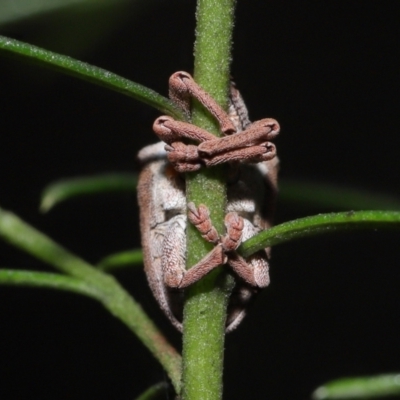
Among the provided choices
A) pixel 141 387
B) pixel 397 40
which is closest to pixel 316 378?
pixel 141 387

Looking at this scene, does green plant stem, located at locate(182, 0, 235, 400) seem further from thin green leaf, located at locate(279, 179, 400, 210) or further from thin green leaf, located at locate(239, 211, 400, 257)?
thin green leaf, located at locate(279, 179, 400, 210)

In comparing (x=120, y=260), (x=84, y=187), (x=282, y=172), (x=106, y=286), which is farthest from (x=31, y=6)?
(x=282, y=172)

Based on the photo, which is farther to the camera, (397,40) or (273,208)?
(397,40)

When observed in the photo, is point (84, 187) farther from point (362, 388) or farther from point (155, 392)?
point (362, 388)

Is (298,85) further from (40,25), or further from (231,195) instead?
(231,195)

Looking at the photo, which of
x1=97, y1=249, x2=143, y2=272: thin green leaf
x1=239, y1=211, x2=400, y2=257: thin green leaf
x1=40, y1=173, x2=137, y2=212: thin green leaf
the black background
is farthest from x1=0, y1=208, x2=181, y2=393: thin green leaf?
the black background

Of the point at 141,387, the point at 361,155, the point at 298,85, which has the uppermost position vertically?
the point at 298,85
